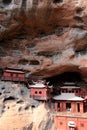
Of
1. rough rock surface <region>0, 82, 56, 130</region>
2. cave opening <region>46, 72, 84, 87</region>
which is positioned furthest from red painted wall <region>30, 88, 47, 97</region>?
cave opening <region>46, 72, 84, 87</region>

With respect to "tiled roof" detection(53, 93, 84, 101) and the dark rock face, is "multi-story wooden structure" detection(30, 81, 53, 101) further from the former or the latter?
the dark rock face

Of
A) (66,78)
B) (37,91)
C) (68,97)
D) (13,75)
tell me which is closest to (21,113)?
(37,91)

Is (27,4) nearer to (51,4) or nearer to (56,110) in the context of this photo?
(51,4)

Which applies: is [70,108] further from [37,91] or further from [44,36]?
[44,36]

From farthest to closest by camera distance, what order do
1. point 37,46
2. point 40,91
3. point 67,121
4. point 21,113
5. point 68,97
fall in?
point 37,46, point 68,97, point 40,91, point 67,121, point 21,113

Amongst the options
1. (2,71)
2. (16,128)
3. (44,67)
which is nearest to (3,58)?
(2,71)

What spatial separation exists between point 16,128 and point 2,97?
2.48 meters

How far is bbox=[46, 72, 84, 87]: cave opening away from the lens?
25.6m

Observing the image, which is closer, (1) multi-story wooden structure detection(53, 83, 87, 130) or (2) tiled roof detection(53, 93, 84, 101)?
(1) multi-story wooden structure detection(53, 83, 87, 130)

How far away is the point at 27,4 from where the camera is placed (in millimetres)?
21094

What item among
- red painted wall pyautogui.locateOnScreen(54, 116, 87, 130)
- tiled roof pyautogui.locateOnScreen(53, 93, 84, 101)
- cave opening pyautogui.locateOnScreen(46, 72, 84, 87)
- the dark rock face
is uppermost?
the dark rock face

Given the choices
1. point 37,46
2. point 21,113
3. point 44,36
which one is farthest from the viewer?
point 37,46

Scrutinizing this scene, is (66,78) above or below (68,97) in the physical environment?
above

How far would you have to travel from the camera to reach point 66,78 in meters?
26.2
